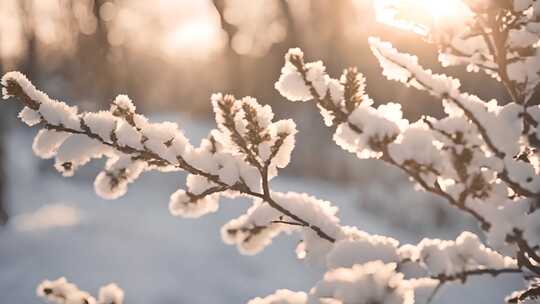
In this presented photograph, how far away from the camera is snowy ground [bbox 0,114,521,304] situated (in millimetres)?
6195

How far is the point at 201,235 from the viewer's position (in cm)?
774

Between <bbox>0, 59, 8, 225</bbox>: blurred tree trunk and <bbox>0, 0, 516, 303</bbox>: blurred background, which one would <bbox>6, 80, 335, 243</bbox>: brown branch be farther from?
<bbox>0, 59, 8, 225</bbox>: blurred tree trunk

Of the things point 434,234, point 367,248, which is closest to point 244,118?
point 367,248

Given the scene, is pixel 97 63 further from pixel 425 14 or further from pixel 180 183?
pixel 425 14

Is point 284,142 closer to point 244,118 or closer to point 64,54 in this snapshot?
point 244,118

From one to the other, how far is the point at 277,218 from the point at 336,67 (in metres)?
14.3

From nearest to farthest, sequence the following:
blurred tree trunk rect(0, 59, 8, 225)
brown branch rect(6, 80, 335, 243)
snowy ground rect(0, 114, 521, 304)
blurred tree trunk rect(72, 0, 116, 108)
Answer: brown branch rect(6, 80, 335, 243) < snowy ground rect(0, 114, 521, 304) < blurred tree trunk rect(0, 59, 8, 225) < blurred tree trunk rect(72, 0, 116, 108)

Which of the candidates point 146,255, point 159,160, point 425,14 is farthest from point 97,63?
point 425,14

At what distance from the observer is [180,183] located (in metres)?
11.0

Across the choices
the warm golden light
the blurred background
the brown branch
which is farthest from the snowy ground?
the brown branch

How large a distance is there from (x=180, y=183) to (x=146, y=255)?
13.7 ft

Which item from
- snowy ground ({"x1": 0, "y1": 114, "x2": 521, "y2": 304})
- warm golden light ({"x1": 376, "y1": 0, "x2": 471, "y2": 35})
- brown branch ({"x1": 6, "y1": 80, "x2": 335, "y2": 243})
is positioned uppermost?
snowy ground ({"x1": 0, "y1": 114, "x2": 521, "y2": 304})

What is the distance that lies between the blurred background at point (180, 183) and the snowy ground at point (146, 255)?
2 cm

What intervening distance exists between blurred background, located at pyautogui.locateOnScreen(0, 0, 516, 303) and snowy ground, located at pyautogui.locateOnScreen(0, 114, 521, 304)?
21 millimetres
